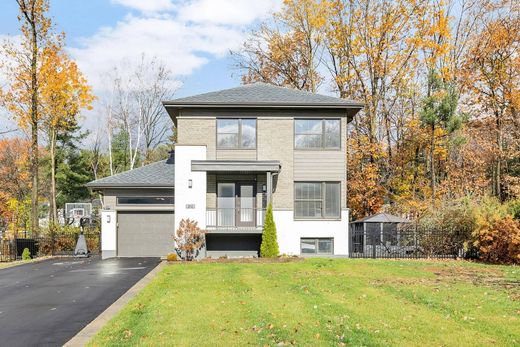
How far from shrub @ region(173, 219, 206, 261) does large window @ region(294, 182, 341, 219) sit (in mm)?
4473

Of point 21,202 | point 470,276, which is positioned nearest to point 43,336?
point 470,276

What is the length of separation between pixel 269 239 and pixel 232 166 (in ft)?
11.4

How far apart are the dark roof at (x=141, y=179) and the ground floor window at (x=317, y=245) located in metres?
6.76

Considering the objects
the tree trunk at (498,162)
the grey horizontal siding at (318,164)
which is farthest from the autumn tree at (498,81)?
the grey horizontal siding at (318,164)

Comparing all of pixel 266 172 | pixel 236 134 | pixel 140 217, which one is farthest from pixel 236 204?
pixel 140 217

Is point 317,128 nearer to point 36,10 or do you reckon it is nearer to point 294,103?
point 294,103

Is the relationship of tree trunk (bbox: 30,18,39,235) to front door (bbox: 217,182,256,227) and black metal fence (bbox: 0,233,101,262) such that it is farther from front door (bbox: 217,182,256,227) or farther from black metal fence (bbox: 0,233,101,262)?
front door (bbox: 217,182,256,227)

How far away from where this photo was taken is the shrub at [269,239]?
2173 centimetres

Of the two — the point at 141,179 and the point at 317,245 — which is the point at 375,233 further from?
the point at 141,179

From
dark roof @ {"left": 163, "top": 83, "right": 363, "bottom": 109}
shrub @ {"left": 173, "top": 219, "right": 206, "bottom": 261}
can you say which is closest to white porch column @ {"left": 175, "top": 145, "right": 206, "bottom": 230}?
shrub @ {"left": 173, "top": 219, "right": 206, "bottom": 261}

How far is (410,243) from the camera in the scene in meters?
24.3

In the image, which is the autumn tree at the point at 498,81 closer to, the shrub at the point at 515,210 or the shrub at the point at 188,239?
the shrub at the point at 515,210

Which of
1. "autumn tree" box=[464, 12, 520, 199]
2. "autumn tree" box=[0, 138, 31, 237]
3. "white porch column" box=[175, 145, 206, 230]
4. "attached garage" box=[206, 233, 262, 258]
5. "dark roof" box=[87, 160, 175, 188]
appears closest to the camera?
"white porch column" box=[175, 145, 206, 230]

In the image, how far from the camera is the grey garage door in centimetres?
2531
